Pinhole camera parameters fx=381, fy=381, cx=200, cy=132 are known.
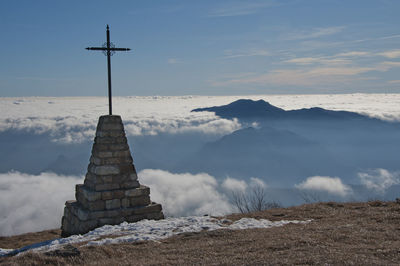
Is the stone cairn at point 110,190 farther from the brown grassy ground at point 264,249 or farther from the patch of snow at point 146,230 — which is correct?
the brown grassy ground at point 264,249

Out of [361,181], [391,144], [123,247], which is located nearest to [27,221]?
[123,247]

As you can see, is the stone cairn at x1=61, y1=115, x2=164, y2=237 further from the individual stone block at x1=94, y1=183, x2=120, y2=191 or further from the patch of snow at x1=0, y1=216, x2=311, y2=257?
the patch of snow at x1=0, y1=216, x2=311, y2=257

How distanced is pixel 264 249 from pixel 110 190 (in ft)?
19.0

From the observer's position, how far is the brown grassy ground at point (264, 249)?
6.12 m

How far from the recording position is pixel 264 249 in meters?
6.82

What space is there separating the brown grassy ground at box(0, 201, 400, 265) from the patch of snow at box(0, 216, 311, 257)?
1.43 ft

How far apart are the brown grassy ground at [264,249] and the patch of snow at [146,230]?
44 centimetres

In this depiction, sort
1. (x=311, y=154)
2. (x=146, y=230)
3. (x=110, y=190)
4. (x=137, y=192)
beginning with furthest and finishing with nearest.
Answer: (x=311, y=154), (x=137, y=192), (x=110, y=190), (x=146, y=230)

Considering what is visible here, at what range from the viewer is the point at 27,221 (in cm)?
6247

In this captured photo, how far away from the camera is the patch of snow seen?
845cm

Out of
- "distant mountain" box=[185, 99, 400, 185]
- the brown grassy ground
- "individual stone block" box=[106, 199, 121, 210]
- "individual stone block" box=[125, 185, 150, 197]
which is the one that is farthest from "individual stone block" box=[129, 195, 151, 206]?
"distant mountain" box=[185, 99, 400, 185]

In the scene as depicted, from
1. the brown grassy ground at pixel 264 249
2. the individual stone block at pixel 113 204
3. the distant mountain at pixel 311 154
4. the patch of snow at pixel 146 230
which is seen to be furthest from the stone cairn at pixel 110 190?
the distant mountain at pixel 311 154

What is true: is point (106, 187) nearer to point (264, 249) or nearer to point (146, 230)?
point (146, 230)

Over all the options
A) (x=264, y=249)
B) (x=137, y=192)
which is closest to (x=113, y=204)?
(x=137, y=192)
